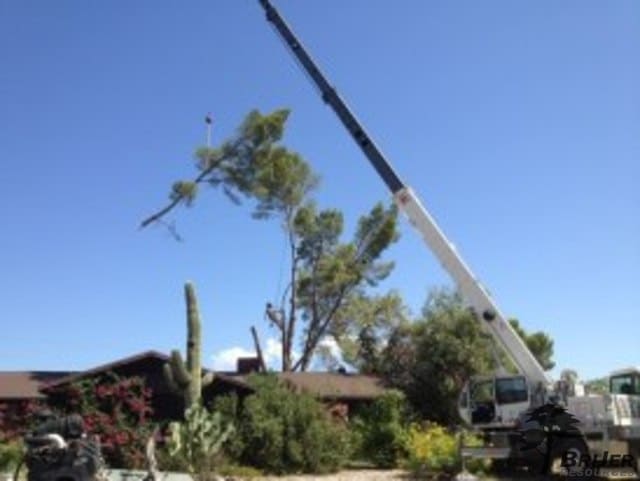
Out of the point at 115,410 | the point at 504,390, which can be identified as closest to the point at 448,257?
the point at 504,390

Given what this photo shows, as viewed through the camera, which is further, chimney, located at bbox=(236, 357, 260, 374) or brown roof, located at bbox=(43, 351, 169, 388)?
chimney, located at bbox=(236, 357, 260, 374)

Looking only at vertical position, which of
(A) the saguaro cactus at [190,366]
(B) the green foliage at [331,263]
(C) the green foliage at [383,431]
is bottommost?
(C) the green foliage at [383,431]

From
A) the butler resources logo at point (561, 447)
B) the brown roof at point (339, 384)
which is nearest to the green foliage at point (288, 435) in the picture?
the butler resources logo at point (561, 447)

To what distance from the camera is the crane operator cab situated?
85.7 feet

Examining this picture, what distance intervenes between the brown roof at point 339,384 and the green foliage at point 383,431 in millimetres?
7241

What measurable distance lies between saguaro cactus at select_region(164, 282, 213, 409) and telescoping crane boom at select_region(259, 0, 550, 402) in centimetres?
750

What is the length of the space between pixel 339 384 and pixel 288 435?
1643 centimetres

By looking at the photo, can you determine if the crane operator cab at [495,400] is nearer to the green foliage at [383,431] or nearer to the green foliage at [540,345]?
the green foliage at [383,431]

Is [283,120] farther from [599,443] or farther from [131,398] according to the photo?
[599,443]

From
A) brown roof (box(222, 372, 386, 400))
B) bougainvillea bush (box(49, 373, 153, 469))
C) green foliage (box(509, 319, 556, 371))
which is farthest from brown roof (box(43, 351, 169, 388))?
green foliage (box(509, 319, 556, 371))

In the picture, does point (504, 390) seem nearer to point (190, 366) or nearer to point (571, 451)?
point (571, 451)

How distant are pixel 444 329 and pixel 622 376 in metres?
16.5

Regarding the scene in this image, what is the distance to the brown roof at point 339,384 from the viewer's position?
143ft

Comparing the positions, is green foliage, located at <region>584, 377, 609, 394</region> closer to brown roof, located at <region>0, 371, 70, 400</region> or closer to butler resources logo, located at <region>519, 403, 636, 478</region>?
butler resources logo, located at <region>519, 403, 636, 478</region>
